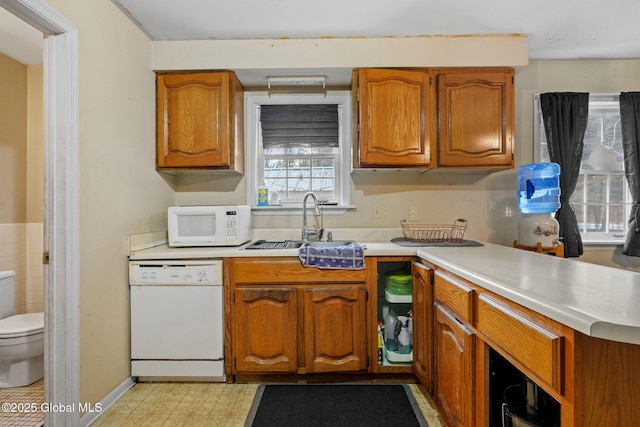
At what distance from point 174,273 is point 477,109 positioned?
7.64 feet

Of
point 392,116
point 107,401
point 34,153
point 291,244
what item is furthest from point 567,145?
point 34,153

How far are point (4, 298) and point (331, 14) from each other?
3.07 meters

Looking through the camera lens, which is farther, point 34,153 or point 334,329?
point 34,153

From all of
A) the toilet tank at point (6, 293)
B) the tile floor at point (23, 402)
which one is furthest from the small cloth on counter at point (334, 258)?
the toilet tank at point (6, 293)

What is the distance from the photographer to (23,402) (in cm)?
186

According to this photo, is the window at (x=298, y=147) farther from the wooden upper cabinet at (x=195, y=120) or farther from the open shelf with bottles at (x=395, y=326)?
the open shelf with bottles at (x=395, y=326)

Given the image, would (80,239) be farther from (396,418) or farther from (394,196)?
(394,196)

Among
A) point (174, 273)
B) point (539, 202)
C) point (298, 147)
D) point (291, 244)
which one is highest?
point (298, 147)

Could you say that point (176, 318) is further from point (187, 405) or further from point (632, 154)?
point (632, 154)

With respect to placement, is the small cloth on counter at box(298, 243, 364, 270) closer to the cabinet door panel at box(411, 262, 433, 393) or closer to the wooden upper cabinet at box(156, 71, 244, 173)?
the cabinet door panel at box(411, 262, 433, 393)

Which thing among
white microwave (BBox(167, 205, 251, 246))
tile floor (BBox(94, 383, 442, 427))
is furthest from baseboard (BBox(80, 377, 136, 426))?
white microwave (BBox(167, 205, 251, 246))

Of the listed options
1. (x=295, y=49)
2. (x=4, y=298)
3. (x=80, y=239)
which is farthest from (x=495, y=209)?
(x=4, y=298)

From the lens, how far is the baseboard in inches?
64.7

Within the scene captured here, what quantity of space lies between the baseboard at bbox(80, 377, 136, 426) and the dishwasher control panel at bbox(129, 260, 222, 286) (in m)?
0.61
